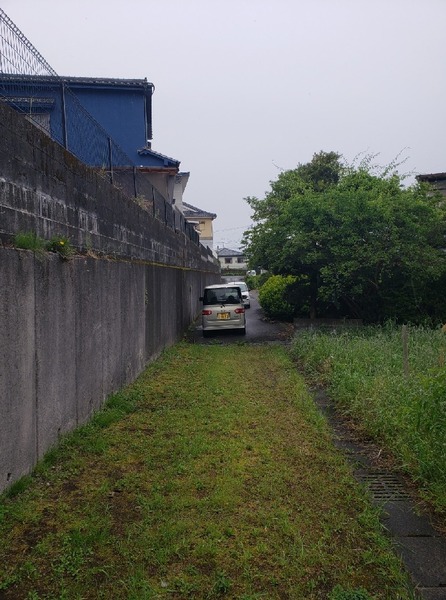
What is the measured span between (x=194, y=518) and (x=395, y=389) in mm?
3713

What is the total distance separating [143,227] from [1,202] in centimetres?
596

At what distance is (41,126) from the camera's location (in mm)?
5098

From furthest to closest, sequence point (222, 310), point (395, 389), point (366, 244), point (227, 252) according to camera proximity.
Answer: point (227, 252) → point (222, 310) → point (366, 244) → point (395, 389)

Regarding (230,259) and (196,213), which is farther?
(230,259)

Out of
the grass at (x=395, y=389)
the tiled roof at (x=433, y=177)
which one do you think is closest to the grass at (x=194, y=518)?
the grass at (x=395, y=389)

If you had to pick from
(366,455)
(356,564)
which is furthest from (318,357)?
(356,564)

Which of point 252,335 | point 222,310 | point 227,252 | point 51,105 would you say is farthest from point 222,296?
point 227,252

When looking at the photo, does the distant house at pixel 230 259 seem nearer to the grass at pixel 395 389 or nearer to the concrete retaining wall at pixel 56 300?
the grass at pixel 395 389

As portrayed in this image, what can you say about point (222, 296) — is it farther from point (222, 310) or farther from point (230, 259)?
point (230, 259)

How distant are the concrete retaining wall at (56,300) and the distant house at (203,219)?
37.8m

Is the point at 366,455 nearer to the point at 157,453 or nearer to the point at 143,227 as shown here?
the point at 157,453

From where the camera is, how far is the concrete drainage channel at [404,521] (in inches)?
127

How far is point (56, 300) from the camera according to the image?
15.7 ft

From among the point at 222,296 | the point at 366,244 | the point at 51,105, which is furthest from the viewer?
the point at 222,296
